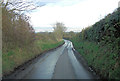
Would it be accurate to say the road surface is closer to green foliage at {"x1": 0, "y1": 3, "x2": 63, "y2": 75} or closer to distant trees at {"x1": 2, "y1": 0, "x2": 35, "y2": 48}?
green foliage at {"x1": 0, "y1": 3, "x2": 63, "y2": 75}

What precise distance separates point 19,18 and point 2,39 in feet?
11.9

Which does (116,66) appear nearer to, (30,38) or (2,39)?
(2,39)

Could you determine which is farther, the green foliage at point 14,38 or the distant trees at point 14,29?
the distant trees at point 14,29

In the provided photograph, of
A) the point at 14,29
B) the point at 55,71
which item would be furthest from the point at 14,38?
the point at 55,71

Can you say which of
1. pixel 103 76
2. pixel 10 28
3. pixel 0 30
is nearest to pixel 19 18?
pixel 10 28

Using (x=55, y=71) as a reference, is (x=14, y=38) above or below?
above

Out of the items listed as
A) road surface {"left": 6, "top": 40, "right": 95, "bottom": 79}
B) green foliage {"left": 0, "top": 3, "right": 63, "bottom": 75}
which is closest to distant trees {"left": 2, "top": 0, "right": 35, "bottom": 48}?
green foliage {"left": 0, "top": 3, "right": 63, "bottom": 75}

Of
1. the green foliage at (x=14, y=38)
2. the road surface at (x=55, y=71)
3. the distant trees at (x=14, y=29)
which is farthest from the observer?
the distant trees at (x=14, y=29)

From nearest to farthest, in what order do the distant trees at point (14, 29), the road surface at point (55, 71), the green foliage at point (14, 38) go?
the road surface at point (55, 71), the green foliage at point (14, 38), the distant trees at point (14, 29)

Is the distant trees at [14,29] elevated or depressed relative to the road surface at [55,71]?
elevated

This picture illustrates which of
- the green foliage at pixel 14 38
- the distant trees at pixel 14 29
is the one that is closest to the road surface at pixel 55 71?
the green foliage at pixel 14 38

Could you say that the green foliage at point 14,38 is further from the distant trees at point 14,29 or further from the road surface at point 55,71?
the road surface at point 55,71

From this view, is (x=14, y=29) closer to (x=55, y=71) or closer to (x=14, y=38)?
(x=14, y=38)

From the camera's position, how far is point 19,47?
1293cm
